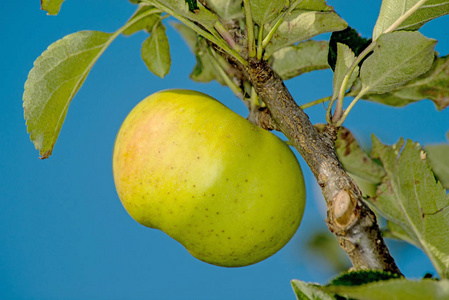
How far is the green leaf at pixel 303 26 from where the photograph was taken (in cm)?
39

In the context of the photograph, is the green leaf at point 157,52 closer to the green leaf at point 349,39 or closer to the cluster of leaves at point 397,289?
the green leaf at point 349,39

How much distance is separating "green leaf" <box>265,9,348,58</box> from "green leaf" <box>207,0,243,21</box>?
6cm

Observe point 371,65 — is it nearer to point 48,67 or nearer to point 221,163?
point 221,163

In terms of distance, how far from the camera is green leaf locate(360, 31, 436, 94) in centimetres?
32

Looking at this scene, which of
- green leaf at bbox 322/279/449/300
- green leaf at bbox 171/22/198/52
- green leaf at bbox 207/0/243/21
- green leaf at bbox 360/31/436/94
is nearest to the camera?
green leaf at bbox 322/279/449/300

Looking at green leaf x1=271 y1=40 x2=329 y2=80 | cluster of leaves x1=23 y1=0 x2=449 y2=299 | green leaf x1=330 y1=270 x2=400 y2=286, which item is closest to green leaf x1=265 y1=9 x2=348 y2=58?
cluster of leaves x1=23 y1=0 x2=449 y2=299

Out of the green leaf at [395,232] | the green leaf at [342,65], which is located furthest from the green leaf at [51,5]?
the green leaf at [395,232]

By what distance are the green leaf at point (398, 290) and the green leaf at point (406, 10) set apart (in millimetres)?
231

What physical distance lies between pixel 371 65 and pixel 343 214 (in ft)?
0.42

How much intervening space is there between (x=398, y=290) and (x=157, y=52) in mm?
391

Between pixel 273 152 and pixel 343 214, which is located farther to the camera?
pixel 273 152

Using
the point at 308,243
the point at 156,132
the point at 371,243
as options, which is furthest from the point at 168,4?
the point at 308,243

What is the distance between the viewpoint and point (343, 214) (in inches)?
11.4

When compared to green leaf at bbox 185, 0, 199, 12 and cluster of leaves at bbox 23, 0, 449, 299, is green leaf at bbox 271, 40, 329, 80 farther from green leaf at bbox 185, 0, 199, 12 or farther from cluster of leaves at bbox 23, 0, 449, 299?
green leaf at bbox 185, 0, 199, 12
